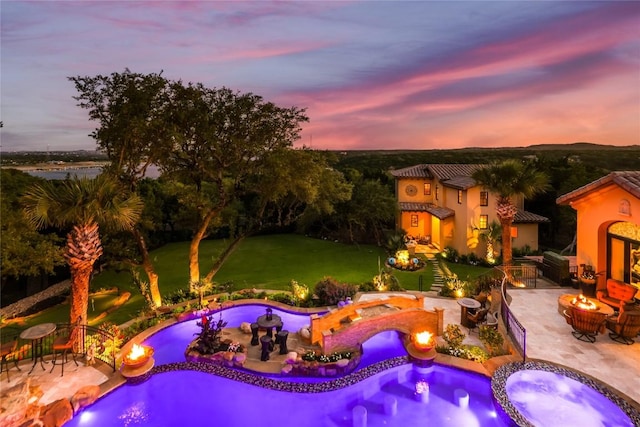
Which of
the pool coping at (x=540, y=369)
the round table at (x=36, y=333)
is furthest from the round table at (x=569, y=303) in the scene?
the round table at (x=36, y=333)

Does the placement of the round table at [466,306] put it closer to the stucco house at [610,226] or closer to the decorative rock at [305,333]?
the stucco house at [610,226]

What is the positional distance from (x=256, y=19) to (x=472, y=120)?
29.0 metres

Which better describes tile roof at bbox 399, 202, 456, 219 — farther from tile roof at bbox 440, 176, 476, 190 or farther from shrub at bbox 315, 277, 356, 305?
shrub at bbox 315, 277, 356, 305

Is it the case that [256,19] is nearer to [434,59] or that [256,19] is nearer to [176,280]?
[434,59]

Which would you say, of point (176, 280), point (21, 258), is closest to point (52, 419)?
point (21, 258)

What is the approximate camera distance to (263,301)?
59.6 ft

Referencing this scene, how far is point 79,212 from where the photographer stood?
38.1 ft

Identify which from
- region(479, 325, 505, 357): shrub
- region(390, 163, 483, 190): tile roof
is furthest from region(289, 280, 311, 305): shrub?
region(390, 163, 483, 190): tile roof

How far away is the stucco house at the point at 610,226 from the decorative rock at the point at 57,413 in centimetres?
1928

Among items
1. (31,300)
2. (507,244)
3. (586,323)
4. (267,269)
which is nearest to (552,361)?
(586,323)

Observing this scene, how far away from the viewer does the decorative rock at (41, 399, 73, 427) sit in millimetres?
8383

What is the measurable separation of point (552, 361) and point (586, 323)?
242cm

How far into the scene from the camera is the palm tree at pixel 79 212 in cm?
1146

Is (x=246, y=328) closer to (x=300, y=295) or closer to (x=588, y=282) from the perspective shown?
→ (x=300, y=295)
